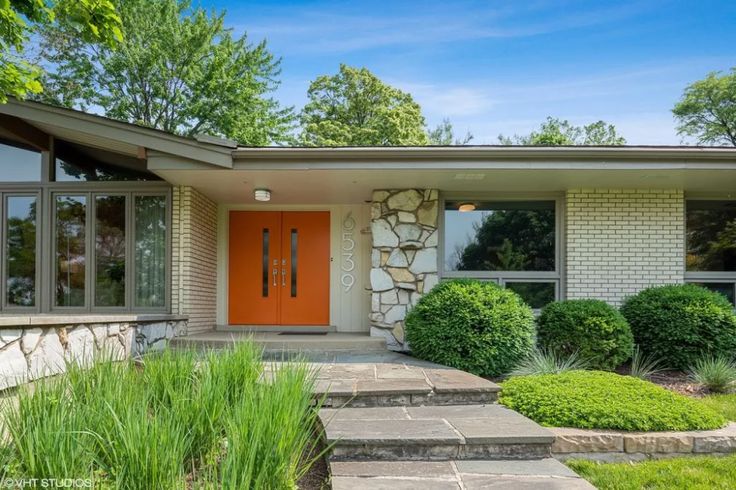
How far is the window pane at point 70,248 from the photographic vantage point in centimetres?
629

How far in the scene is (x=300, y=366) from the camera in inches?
114

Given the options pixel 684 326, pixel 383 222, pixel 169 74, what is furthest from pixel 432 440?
pixel 169 74

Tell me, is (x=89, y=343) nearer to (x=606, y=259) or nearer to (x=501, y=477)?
(x=501, y=477)

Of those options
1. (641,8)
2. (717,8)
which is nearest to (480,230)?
(641,8)

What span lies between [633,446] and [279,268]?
5676 mm

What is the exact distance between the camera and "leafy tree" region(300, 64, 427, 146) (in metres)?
20.7

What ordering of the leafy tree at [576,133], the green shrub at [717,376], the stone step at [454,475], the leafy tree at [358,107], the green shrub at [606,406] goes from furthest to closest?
the leafy tree at [576,133] → the leafy tree at [358,107] → the green shrub at [717,376] → the green shrub at [606,406] → the stone step at [454,475]

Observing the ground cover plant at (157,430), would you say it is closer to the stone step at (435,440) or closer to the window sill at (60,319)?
the stone step at (435,440)

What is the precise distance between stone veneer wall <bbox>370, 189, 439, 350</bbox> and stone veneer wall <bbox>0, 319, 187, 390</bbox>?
2870 mm

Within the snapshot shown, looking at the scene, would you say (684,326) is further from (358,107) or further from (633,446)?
(358,107)

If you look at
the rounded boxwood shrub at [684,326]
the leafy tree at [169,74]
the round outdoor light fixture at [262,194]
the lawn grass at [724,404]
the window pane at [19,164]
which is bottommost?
the lawn grass at [724,404]

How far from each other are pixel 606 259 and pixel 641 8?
245 inches

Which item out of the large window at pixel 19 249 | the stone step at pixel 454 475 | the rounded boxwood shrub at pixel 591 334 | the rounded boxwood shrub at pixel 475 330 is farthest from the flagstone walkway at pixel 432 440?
the large window at pixel 19 249

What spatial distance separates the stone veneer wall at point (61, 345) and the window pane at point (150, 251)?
0.78m
